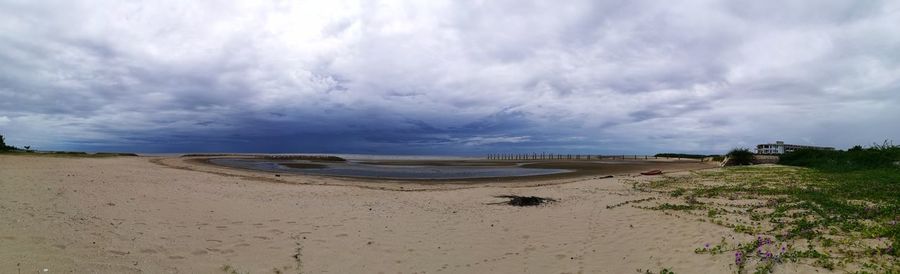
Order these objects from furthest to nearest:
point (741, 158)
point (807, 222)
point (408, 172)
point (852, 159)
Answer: point (741, 158) → point (408, 172) → point (852, 159) → point (807, 222)

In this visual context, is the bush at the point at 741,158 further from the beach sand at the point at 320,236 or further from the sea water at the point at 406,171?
the beach sand at the point at 320,236

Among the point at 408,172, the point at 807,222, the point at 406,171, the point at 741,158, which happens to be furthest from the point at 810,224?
the point at 741,158

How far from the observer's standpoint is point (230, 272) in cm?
756

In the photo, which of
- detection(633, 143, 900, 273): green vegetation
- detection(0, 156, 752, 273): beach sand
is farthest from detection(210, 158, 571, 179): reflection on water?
detection(633, 143, 900, 273): green vegetation

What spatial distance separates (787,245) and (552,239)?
15.5 feet

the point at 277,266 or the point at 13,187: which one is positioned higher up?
the point at 13,187

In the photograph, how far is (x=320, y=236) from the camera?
10.5m

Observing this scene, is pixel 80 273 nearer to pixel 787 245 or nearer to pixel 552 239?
pixel 552 239

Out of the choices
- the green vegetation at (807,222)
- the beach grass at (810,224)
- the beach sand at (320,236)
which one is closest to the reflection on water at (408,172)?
the beach sand at (320,236)

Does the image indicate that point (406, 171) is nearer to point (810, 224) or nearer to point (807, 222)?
point (807, 222)

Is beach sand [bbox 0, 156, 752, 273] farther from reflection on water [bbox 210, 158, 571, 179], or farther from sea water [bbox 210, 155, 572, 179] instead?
reflection on water [bbox 210, 158, 571, 179]

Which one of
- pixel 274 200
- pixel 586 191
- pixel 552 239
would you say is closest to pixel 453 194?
pixel 586 191

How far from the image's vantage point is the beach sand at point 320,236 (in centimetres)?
785

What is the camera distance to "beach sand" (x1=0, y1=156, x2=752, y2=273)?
785cm
